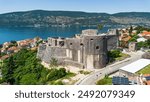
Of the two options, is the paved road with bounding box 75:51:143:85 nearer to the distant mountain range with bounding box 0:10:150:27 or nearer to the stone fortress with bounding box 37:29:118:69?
the stone fortress with bounding box 37:29:118:69

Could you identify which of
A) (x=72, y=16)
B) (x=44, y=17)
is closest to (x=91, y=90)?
(x=72, y=16)

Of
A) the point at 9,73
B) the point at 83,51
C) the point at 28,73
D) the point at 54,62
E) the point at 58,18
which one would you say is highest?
the point at 83,51

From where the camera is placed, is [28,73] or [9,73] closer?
[28,73]

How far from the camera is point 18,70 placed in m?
13.9

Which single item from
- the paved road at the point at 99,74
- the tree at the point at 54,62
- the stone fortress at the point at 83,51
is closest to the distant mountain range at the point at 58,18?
the stone fortress at the point at 83,51

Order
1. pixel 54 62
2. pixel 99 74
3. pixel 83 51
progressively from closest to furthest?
pixel 99 74, pixel 83 51, pixel 54 62

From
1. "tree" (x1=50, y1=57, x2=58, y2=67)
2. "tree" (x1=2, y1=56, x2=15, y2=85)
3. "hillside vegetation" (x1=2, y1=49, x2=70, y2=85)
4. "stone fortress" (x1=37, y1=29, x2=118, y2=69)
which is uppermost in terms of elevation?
"stone fortress" (x1=37, y1=29, x2=118, y2=69)

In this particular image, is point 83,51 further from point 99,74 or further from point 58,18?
point 58,18

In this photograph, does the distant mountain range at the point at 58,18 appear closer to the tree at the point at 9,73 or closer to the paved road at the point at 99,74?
the tree at the point at 9,73

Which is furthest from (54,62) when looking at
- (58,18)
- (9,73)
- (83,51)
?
(58,18)

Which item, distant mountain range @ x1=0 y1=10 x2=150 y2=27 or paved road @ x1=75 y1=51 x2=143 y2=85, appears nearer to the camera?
paved road @ x1=75 y1=51 x2=143 y2=85

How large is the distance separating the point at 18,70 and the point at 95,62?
455 cm

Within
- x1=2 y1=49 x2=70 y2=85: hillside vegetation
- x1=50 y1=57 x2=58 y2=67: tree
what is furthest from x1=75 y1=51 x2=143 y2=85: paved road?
x1=50 y1=57 x2=58 y2=67: tree

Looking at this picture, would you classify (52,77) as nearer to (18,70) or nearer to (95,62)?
(95,62)
